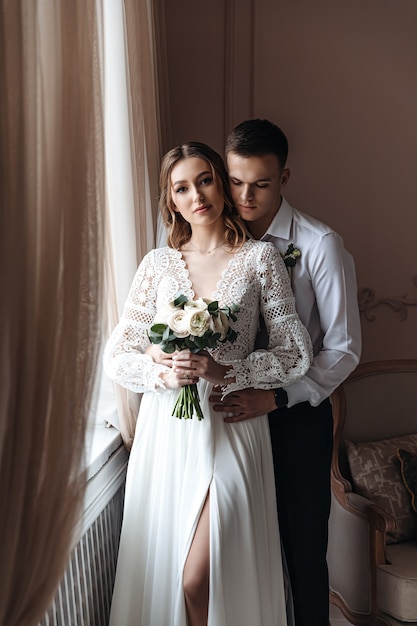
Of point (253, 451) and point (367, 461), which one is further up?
point (253, 451)

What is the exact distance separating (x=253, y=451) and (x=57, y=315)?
0.95m

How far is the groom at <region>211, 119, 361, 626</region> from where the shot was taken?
6.62 feet

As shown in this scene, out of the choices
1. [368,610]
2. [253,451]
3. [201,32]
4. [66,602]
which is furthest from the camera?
[201,32]

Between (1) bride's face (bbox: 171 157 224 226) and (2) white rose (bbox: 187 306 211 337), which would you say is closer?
(2) white rose (bbox: 187 306 211 337)

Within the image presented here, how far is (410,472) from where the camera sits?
263 centimetres

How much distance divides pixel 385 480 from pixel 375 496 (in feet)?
0.25

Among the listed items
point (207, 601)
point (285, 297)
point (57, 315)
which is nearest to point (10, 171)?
point (57, 315)

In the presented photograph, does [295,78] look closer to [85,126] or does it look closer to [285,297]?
[285,297]

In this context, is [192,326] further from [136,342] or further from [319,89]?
[319,89]

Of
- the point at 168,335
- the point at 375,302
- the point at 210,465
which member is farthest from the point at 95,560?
the point at 375,302

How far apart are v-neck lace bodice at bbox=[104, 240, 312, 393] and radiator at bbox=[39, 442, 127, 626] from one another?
0.34 m

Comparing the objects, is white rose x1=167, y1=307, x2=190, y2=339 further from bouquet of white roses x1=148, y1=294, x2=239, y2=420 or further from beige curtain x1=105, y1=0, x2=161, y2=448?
beige curtain x1=105, y1=0, x2=161, y2=448

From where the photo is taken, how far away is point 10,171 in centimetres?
96

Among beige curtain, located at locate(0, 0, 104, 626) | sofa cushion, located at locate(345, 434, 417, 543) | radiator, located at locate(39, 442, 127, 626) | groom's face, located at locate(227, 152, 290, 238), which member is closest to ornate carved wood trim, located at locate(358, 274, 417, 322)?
sofa cushion, located at locate(345, 434, 417, 543)
